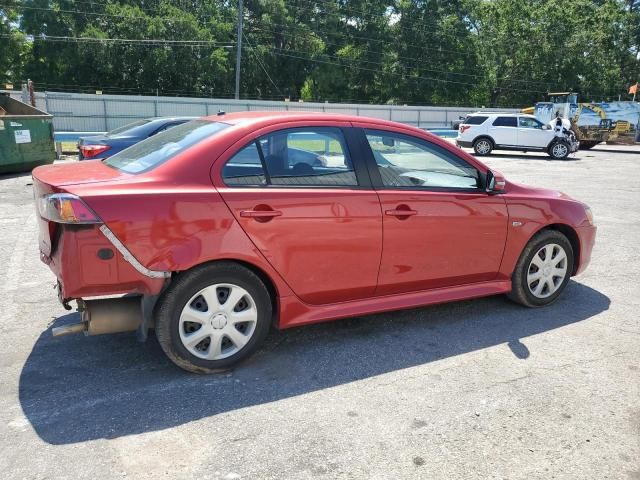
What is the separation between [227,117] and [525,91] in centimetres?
6130

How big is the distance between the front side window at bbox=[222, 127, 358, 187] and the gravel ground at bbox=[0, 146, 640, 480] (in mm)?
1190

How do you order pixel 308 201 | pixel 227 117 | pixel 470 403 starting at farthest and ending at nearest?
pixel 227 117 < pixel 308 201 < pixel 470 403

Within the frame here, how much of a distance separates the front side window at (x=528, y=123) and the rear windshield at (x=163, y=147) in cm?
2029

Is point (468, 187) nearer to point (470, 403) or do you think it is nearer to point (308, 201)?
point (308, 201)

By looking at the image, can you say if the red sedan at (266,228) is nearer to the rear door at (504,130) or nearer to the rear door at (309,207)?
the rear door at (309,207)

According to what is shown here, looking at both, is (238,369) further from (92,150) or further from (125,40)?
(125,40)

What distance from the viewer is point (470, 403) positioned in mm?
3227

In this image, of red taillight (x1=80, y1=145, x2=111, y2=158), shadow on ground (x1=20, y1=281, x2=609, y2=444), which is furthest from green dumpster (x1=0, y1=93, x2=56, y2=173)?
shadow on ground (x1=20, y1=281, x2=609, y2=444)

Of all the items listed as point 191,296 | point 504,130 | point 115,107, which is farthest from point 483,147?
point 191,296

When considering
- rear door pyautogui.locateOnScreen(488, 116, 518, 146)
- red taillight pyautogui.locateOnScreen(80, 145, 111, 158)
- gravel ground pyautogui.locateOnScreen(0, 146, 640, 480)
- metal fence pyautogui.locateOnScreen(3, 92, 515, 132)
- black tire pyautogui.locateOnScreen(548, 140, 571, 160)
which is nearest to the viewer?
gravel ground pyautogui.locateOnScreen(0, 146, 640, 480)

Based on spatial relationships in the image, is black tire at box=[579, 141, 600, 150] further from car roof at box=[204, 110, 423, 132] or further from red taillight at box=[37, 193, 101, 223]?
red taillight at box=[37, 193, 101, 223]

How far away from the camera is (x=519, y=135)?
2203 centimetres

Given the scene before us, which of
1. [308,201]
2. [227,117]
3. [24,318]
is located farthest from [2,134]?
[308,201]

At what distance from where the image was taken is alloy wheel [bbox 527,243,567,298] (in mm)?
4638
